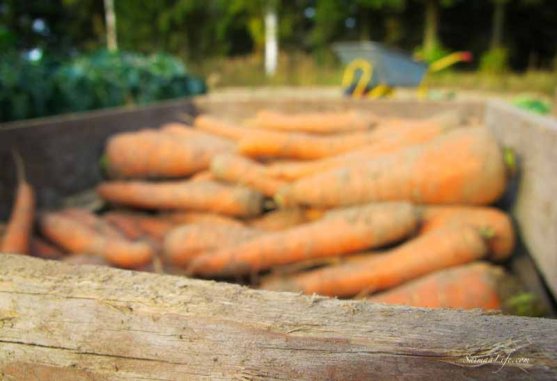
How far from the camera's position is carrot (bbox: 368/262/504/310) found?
1707 millimetres

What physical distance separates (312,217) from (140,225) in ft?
3.41

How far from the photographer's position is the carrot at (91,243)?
2.18 m

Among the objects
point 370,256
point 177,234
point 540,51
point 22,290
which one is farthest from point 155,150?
point 540,51

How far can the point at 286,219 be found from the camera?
100 inches

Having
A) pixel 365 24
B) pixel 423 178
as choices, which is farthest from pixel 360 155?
pixel 365 24

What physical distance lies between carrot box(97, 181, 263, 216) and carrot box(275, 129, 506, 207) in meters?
0.20

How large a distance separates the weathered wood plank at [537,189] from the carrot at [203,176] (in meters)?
1.78

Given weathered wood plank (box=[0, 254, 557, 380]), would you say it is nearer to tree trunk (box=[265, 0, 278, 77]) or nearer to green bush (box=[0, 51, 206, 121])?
green bush (box=[0, 51, 206, 121])

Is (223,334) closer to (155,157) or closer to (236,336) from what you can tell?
(236,336)

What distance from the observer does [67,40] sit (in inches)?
774

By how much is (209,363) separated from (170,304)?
0.12m

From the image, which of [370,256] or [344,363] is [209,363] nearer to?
[344,363]

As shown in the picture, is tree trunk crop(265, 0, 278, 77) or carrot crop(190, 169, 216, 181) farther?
tree trunk crop(265, 0, 278, 77)

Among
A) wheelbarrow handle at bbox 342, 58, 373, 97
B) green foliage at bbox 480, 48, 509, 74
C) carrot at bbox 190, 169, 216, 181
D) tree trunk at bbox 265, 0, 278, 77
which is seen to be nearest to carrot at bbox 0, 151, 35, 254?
carrot at bbox 190, 169, 216, 181
